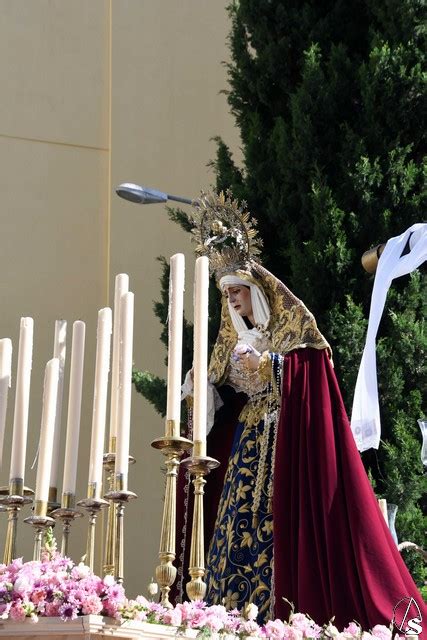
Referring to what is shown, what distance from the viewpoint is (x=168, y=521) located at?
137 inches

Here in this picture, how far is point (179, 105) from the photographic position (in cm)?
835

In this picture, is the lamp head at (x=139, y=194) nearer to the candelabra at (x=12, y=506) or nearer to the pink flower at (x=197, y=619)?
the candelabra at (x=12, y=506)

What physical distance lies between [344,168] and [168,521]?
3961 millimetres

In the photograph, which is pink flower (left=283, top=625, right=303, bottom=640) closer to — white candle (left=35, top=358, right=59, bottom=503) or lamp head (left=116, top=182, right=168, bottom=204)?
white candle (left=35, top=358, right=59, bottom=503)

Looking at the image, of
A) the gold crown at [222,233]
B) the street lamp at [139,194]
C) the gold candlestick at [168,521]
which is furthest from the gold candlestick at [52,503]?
the street lamp at [139,194]

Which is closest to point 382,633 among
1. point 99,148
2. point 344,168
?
point 344,168

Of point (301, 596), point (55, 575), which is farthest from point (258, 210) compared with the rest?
point (55, 575)

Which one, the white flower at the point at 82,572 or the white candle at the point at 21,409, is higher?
the white candle at the point at 21,409

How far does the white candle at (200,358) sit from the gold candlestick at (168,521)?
0.15 feet

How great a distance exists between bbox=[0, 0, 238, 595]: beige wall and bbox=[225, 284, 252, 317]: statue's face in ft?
8.12

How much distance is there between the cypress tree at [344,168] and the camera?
22.0 ft

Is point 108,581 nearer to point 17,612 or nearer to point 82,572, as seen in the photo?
point 82,572

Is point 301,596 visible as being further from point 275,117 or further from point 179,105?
point 179,105

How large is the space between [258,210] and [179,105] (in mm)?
1308
